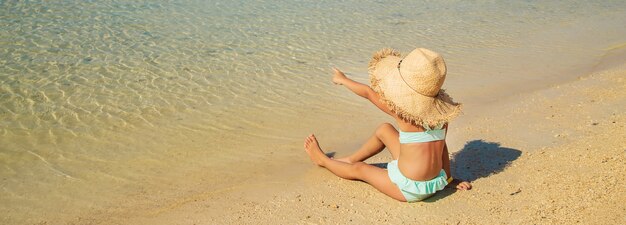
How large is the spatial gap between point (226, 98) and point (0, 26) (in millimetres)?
4171

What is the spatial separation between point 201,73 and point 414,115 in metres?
3.99

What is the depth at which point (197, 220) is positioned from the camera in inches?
150

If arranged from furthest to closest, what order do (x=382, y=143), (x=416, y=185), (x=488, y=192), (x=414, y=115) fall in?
(x=382, y=143) < (x=488, y=192) < (x=416, y=185) < (x=414, y=115)

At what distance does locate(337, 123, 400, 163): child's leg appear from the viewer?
4.14m

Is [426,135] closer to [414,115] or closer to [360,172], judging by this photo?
[414,115]

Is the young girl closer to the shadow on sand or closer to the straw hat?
the straw hat

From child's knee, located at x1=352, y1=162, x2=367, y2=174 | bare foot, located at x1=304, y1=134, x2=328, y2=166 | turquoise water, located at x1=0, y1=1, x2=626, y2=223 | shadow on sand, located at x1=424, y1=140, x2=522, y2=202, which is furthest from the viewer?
turquoise water, located at x1=0, y1=1, x2=626, y2=223

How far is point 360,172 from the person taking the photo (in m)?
4.14

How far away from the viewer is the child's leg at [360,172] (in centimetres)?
394

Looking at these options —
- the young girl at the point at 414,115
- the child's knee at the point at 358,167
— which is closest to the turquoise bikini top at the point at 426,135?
the young girl at the point at 414,115

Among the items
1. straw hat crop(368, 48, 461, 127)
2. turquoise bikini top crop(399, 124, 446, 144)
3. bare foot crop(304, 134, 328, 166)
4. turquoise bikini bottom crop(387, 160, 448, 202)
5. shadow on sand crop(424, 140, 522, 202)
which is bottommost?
bare foot crop(304, 134, 328, 166)

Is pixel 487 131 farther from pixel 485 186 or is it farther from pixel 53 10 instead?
pixel 53 10

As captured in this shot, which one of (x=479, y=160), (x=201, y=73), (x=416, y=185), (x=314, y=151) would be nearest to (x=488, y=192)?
(x=416, y=185)

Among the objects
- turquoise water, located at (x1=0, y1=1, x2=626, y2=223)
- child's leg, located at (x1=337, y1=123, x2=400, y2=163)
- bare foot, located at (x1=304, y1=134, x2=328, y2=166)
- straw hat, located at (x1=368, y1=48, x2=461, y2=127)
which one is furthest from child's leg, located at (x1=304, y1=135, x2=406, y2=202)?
turquoise water, located at (x1=0, y1=1, x2=626, y2=223)
